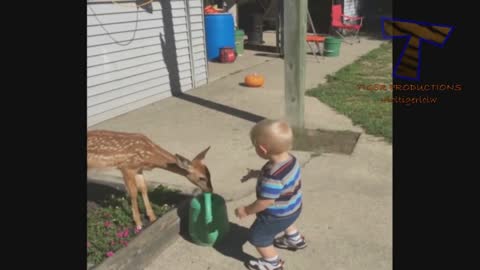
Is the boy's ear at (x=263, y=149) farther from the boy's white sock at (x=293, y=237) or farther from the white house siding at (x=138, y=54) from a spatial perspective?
the white house siding at (x=138, y=54)

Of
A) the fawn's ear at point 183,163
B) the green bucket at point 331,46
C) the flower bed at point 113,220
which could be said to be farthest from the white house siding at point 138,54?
the green bucket at point 331,46

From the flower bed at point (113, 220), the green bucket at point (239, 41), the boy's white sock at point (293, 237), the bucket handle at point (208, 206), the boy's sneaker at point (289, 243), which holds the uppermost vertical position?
the green bucket at point (239, 41)

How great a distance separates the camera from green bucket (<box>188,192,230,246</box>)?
3412 mm

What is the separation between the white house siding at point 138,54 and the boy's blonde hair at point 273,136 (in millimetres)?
4620

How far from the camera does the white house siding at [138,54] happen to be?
693cm

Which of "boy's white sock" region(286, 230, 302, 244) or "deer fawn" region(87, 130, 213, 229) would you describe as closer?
"deer fawn" region(87, 130, 213, 229)

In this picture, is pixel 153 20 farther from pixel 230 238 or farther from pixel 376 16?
pixel 376 16

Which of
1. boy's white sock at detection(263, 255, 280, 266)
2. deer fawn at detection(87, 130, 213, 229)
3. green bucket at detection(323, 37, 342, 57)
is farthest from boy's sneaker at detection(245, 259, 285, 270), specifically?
green bucket at detection(323, 37, 342, 57)

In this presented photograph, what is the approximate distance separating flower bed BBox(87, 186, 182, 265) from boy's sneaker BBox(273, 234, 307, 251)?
96 centimetres

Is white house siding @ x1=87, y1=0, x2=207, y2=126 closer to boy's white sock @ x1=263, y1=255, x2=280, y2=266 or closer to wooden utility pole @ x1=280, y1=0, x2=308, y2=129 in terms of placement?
wooden utility pole @ x1=280, y1=0, x2=308, y2=129

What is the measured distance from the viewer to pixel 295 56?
5938mm

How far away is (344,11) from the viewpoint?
20.0 m

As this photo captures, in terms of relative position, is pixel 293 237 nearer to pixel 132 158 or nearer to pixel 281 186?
pixel 281 186
